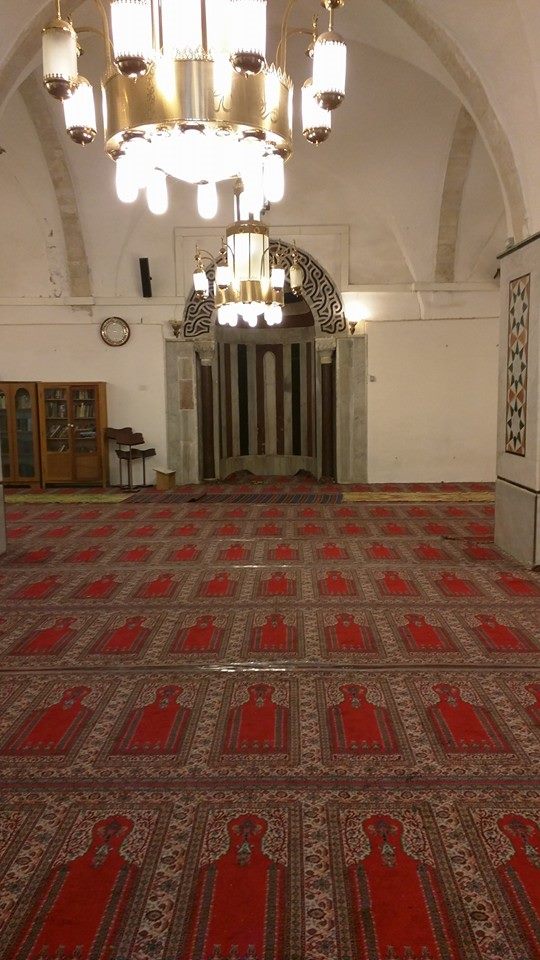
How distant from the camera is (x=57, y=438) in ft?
29.5

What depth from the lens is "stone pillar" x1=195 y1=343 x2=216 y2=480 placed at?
30.2 ft

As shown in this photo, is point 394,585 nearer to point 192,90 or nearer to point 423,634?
point 423,634

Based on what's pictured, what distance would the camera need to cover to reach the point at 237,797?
2.24 meters

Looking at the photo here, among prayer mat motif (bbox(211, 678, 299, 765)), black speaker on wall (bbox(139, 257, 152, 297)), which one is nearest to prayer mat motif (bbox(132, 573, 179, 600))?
prayer mat motif (bbox(211, 678, 299, 765))

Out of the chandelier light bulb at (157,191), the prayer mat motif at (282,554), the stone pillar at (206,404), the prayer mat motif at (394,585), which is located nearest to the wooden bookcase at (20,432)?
the stone pillar at (206,404)

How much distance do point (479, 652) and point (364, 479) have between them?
5876 millimetres

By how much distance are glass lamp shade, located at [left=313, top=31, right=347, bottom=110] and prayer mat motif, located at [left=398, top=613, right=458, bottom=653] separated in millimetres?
2464

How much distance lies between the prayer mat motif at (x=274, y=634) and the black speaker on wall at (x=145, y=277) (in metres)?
6.03

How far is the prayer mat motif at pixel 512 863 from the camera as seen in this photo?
1.66m

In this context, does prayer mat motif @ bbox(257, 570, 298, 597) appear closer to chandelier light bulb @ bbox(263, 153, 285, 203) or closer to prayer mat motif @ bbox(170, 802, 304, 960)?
prayer mat motif @ bbox(170, 802, 304, 960)

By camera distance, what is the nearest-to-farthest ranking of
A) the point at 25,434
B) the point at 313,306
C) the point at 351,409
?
the point at 25,434
the point at 313,306
the point at 351,409

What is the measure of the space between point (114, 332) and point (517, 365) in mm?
5557

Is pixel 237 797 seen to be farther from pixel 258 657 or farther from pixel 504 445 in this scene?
pixel 504 445

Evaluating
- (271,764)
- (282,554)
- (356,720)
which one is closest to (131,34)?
(271,764)
